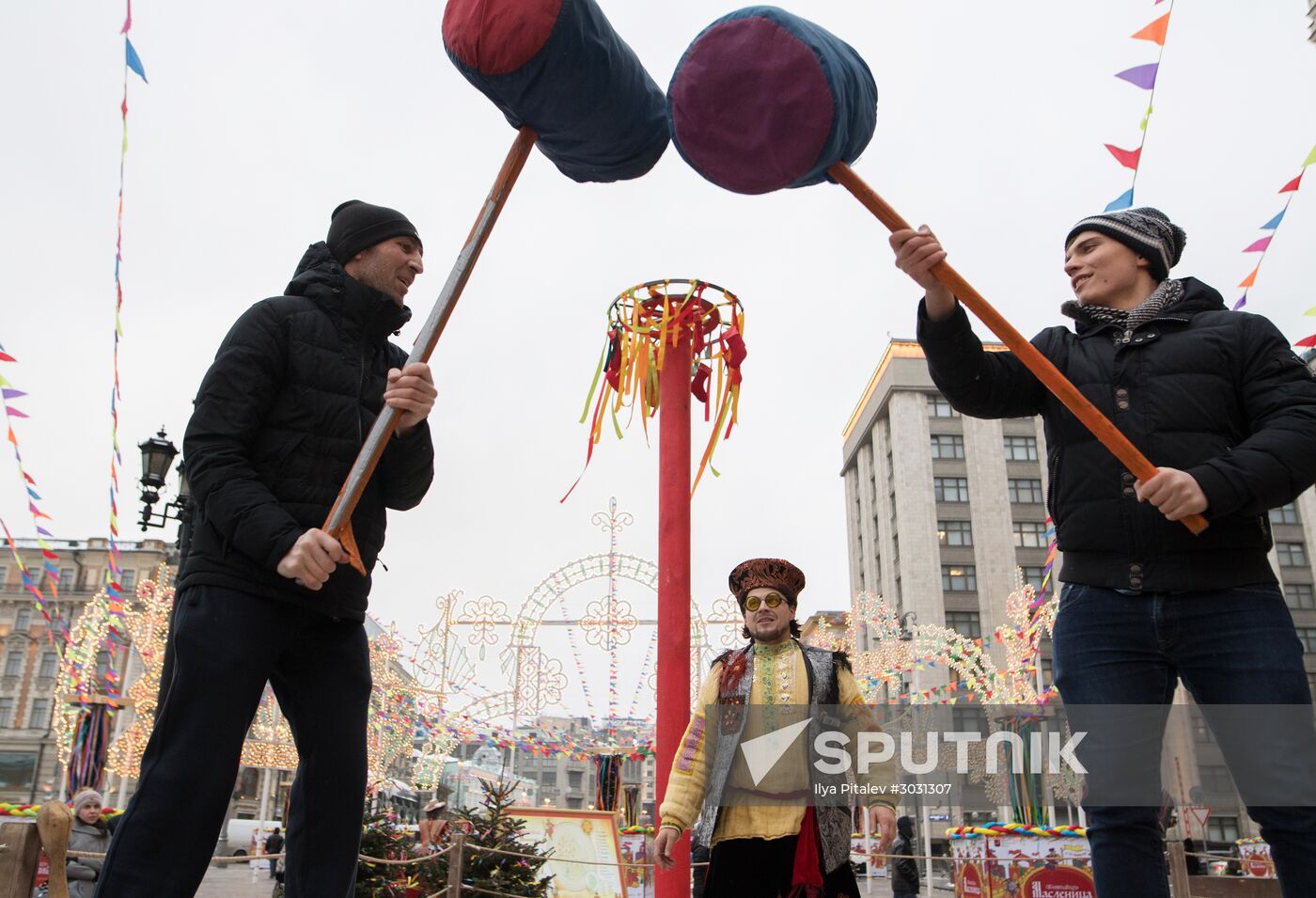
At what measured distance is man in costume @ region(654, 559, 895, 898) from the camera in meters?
3.14

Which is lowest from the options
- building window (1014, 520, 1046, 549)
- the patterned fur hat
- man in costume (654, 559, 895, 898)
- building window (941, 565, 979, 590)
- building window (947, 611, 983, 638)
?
man in costume (654, 559, 895, 898)

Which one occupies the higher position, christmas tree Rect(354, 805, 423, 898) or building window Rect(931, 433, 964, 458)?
building window Rect(931, 433, 964, 458)

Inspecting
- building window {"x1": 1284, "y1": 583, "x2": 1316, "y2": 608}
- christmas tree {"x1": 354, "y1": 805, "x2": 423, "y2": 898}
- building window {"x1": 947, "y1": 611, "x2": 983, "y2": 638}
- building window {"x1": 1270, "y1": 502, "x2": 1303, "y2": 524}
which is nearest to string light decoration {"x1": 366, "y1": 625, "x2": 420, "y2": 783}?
christmas tree {"x1": 354, "y1": 805, "x2": 423, "y2": 898}

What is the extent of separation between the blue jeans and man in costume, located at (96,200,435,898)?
5.13ft

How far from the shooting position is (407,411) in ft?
7.35

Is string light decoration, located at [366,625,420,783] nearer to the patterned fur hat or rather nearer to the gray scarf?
the patterned fur hat

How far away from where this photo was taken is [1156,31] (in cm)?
542

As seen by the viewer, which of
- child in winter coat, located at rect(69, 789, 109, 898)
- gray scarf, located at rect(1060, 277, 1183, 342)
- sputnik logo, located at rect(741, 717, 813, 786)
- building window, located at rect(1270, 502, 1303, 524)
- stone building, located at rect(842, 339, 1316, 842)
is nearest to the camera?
gray scarf, located at rect(1060, 277, 1183, 342)

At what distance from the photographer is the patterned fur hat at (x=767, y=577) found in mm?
3705

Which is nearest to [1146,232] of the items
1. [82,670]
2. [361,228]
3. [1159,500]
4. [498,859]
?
[1159,500]

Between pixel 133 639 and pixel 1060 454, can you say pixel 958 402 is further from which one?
pixel 133 639

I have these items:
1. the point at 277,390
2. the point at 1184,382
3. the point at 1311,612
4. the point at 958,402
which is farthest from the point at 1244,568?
the point at 1311,612

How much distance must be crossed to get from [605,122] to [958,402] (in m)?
1.17

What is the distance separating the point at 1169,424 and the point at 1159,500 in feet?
1.05
